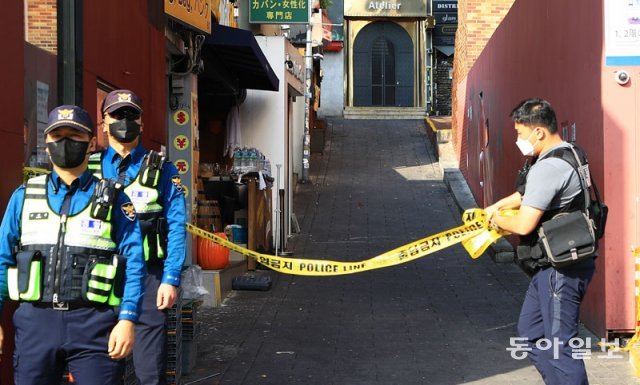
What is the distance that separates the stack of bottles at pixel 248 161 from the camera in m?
14.4

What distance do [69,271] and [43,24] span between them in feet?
10.7

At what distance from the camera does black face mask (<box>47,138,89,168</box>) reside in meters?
4.26

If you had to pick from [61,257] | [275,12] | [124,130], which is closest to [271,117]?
[275,12]

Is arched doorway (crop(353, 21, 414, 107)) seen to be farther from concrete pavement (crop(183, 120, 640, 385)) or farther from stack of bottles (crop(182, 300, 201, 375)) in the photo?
stack of bottles (crop(182, 300, 201, 375))

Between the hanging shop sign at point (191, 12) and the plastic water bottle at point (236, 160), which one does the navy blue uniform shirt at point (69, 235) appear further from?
the plastic water bottle at point (236, 160)

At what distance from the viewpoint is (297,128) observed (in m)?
24.5

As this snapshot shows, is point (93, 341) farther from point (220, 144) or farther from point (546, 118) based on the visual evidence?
point (220, 144)

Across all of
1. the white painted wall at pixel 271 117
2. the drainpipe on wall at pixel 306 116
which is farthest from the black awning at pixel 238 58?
the drainpipe on wall at pixel 306 116

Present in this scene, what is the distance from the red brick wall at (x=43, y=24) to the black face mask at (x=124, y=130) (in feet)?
4.91

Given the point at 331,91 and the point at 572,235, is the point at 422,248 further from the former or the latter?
the point at 331,91

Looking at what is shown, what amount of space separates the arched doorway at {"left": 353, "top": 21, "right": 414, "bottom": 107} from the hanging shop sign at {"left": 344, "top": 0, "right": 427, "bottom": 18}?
769mm

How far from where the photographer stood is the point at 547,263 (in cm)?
571

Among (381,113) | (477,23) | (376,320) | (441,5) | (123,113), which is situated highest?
(441,5)

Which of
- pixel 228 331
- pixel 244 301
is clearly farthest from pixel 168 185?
pixel 244 301
